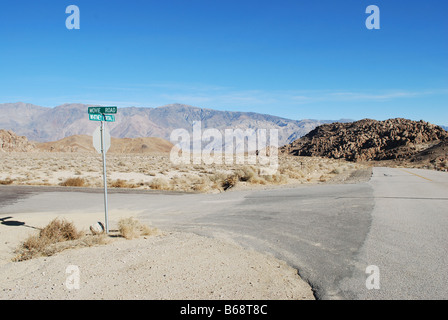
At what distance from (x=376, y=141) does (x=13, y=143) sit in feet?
345

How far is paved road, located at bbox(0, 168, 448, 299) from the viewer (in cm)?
475

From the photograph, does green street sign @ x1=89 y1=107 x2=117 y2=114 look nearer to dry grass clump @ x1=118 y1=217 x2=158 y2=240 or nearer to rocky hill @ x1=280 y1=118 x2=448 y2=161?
dry grass clump @ x1=118 y1=217 x2=158 y2=240

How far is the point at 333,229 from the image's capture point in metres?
7.87

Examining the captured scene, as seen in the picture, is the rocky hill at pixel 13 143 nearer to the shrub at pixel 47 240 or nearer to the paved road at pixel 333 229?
the paved road at pixel 333 229

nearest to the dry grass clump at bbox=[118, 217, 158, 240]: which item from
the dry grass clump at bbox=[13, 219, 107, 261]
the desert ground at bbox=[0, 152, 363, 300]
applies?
the desert ground at bbox=[0, 152, 363, 300]

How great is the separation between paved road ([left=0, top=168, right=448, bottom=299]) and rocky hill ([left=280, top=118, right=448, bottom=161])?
6179 cm

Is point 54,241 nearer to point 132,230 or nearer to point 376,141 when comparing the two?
point 132,230

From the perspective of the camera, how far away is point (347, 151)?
86562 millimetres

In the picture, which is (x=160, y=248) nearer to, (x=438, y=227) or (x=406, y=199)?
(x=438, y=227)

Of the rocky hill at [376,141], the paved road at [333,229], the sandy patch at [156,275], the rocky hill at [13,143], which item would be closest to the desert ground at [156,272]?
the sandy patch at [156,275]

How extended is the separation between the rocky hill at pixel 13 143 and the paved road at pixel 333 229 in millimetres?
93128

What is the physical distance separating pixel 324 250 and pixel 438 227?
3.38 meters

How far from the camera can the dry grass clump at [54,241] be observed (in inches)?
255
